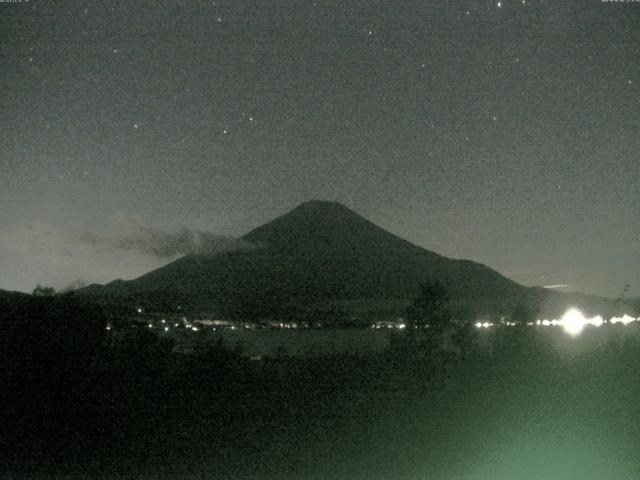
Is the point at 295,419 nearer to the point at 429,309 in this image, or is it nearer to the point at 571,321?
the point at 429,309

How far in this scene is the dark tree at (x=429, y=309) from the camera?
2691 centimetres

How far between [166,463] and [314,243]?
68.1 meters

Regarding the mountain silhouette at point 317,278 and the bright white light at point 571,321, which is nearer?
the bright white light at point 571,321

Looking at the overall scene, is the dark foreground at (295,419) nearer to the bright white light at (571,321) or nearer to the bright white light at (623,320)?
the bright white light at (571,321)

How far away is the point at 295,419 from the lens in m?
14.2

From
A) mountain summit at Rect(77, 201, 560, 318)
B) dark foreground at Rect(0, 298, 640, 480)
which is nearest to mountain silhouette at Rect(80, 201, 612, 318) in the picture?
mountain summit at Rect(77, 201, 560, 318)

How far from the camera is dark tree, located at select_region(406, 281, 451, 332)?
1059 inches

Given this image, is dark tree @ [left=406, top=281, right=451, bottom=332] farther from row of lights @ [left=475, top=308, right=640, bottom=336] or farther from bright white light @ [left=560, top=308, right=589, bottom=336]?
bright white light @ [left=560, top=308, right=589, bottom=336]

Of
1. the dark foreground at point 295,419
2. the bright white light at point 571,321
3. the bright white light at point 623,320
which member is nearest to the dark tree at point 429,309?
the bright white light at point 571,321

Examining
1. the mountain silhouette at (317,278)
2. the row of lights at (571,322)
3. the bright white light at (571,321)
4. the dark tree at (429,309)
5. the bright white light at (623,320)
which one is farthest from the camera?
the mountain silhouette at (317,278)

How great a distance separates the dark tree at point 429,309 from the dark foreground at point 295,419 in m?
7.93

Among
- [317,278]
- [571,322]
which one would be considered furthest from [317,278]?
[571,322]

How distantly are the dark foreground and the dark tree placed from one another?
7932 millimetres

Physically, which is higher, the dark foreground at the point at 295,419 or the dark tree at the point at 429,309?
the dark tree at the point at 429,309
